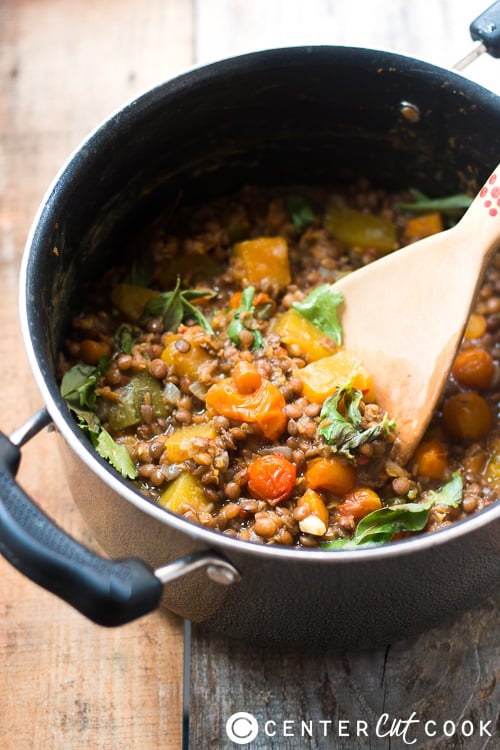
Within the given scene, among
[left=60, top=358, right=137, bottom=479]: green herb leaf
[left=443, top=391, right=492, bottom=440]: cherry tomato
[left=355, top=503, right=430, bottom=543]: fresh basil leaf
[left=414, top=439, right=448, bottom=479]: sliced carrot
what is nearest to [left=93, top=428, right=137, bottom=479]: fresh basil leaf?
→ [left=60, top=358, right=137, bottom=479]: green herb leaf

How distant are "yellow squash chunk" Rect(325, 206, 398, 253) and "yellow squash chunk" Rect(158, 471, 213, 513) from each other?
1.07 meters

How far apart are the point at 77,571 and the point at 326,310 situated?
1.26 m

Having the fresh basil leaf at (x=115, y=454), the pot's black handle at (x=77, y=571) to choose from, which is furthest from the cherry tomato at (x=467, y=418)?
the pot's black handle at (x=77, y=571)

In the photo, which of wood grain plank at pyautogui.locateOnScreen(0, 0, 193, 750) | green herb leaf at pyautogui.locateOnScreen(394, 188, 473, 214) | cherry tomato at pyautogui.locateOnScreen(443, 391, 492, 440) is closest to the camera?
wood grain plank at pyautogui.locateOnScreen(0, 0, 193, 750)

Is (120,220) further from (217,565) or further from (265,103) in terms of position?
(217,565)

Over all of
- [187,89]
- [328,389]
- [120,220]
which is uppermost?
[187,89]

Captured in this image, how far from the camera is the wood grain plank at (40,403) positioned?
241 cm

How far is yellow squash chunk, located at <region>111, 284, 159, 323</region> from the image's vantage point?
2812 mm

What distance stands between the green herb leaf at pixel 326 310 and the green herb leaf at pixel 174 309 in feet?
1.01

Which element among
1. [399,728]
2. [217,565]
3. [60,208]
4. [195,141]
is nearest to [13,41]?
[195,141]

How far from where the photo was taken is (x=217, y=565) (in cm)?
183

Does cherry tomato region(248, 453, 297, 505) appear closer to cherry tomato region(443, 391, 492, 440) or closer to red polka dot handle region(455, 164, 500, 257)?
cherry tomato region(443, 391, 492, 440)

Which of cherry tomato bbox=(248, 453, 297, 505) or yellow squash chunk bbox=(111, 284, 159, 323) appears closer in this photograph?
cherry tomato bbox=(248, 453, 297, 505)

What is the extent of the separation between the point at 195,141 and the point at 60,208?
0.67 metres
